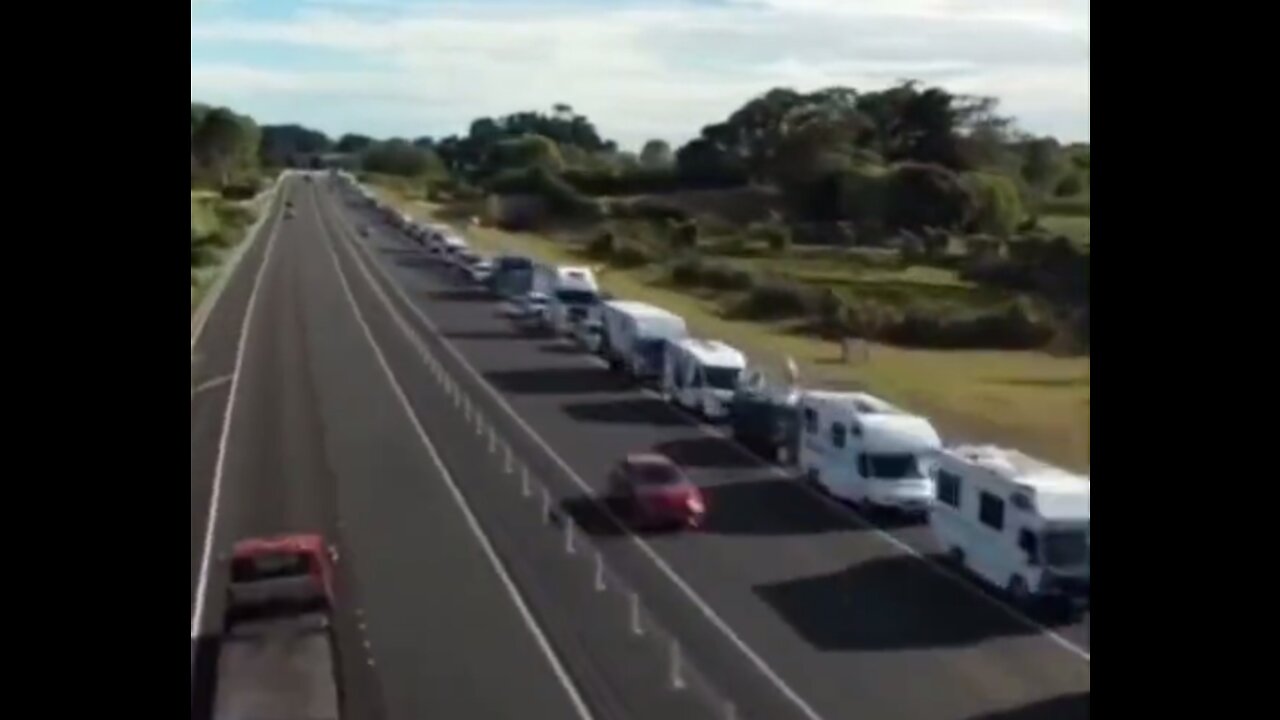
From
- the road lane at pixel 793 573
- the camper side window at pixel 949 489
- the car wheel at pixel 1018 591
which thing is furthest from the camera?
the camper side window at pixel 949 489

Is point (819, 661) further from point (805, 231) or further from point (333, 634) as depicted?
point (805, 231)

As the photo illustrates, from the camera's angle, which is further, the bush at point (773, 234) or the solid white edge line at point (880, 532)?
the bush at point (773, 234)

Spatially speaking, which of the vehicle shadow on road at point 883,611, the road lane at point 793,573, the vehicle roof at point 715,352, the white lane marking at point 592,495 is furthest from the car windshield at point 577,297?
the vehicle shadow on road at point 883,611

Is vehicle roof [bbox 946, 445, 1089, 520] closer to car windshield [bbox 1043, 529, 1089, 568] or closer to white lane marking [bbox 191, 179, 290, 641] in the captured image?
car windshield [bbox 1043, 529, 1089, 568]

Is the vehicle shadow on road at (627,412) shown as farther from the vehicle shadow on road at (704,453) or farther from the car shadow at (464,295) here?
the car shadow at (464,295)

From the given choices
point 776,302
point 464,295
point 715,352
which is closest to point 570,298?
point 464,295
